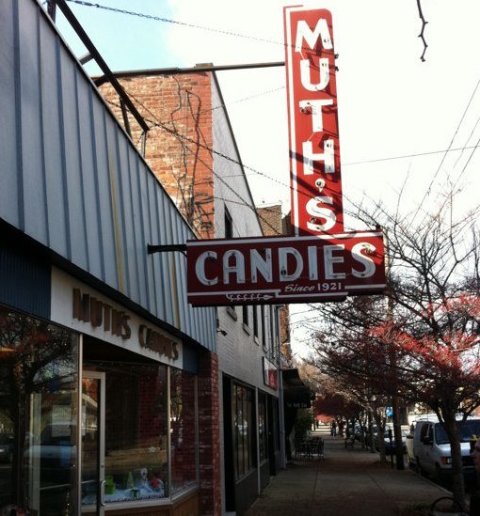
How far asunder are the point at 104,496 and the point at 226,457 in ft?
14.6

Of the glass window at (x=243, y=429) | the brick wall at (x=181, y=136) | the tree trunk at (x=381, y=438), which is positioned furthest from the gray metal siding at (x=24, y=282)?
the tree trunk at (x=381, y=438)

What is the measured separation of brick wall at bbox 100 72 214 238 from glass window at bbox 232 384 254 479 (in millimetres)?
4152

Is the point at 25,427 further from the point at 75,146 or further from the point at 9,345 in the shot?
the point at 75,146

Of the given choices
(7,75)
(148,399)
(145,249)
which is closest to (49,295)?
(7,75)

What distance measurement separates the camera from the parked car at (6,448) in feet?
14.7

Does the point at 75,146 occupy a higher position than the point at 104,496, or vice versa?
the point at 75,146

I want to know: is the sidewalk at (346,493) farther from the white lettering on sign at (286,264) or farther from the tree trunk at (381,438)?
the white lettering on sign at (286,264)

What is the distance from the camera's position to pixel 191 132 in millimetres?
10828

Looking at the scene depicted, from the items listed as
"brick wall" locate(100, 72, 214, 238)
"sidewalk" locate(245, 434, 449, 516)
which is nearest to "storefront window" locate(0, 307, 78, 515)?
"brick wall" locate(100, 72, 214, 238)

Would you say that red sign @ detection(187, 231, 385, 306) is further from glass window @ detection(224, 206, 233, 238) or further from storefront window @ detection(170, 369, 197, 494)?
glass window @ detection(224, 206, 233, 238)

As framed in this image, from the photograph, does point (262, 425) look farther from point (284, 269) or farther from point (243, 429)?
point (284, 269)

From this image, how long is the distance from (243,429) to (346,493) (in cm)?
306

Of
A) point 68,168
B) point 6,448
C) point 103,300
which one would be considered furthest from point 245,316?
point 68,168

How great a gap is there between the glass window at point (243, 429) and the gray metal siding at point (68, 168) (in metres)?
6.41
